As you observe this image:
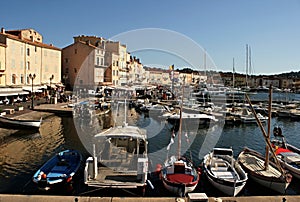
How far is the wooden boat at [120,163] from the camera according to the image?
10523 mm

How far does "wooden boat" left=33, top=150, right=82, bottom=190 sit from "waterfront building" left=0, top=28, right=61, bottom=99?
24.2 meters

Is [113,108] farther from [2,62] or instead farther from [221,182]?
[221,182]

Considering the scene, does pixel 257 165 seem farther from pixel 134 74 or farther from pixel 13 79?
pixel 134 74

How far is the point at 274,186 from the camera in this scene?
12.2 metres

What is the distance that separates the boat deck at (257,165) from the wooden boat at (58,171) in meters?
9.18

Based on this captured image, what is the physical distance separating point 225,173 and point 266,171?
2.17m

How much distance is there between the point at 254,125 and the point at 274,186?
21314 millimetres

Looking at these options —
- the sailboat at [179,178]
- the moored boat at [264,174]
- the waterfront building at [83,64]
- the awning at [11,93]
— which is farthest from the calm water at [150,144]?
the waterfront building at [83,64]

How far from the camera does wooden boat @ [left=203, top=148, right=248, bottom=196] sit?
11609 millimetres

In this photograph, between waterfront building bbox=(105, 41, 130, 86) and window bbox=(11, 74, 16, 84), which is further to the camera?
waterfront building bbox=(105, 41, 130, 86)

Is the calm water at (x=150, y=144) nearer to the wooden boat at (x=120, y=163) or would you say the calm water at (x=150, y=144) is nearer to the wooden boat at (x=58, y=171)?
the wooden boat at (x=58, y=171)

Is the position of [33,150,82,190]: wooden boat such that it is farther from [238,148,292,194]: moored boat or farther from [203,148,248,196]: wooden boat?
[238,148,292,194]: moored boat

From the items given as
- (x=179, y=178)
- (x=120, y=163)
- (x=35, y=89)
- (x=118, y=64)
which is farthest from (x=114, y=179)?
(x=118, y=64)

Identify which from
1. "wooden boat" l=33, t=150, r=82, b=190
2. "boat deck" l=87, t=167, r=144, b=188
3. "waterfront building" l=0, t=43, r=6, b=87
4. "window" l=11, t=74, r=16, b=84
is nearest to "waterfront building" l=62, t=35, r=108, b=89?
"window" l=11, t=74, r=16, b=84
